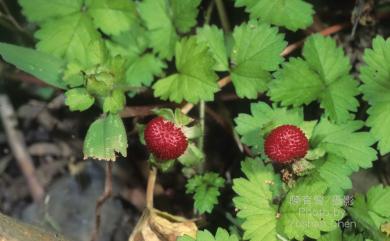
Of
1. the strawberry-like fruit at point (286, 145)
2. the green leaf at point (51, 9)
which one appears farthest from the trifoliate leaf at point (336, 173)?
the green leaf at point (51, 9)

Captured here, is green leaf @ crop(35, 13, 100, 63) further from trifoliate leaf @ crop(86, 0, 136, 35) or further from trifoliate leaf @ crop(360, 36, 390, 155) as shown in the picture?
trifoliate leaf @ crop(360, 36, 390, 155)

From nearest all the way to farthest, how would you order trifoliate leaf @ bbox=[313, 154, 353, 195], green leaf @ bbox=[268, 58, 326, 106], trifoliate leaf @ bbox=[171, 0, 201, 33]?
trifoliate leaf @ bbox=[313, 154, 353, 195] < green leaf @ bbox=[268, 58, 326, 106] < trifoliate leaf @ bbox=[171, 0, 201, 33]

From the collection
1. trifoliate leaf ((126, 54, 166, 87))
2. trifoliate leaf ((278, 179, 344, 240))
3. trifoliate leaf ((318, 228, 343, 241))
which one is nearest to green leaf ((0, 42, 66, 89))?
trifoliate leaf ((126, 54, 166, 87))

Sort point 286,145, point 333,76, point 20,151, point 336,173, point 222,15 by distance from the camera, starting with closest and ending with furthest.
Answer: point 286,145
point 336,173
point 333,76
point 222,15
point 20,151

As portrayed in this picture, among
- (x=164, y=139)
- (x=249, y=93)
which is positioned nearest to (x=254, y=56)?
(x=249, y=93)

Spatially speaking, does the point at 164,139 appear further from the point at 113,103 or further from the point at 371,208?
the point at 371,208

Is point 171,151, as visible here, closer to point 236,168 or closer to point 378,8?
point 236,168
